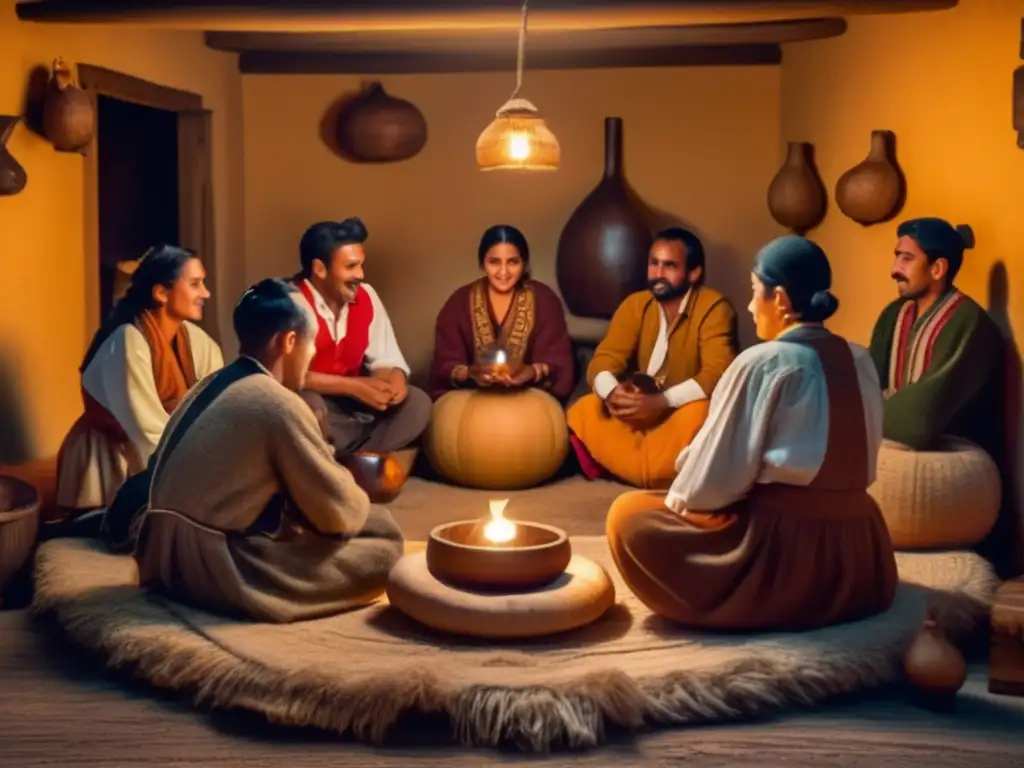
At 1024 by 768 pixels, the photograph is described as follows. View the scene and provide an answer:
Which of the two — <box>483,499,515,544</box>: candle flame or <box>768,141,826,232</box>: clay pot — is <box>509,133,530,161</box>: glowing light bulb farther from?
<box>768,141,826,232</box>: clay pot

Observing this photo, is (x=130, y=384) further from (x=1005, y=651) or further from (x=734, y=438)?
(x=1005, y=651)

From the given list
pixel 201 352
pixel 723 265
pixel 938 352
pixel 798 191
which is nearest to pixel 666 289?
pixel 798 191

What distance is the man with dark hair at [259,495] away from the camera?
4.10 m

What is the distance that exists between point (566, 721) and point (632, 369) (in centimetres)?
427

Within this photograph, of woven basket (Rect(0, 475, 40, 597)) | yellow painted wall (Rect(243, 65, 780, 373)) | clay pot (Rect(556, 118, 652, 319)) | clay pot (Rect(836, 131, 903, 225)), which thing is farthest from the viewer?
yellow painted wall (Rect(243, 65, 780, 373))

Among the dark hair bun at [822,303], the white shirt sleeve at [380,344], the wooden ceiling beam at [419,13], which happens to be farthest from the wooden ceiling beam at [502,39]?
the dark hair bun at [822,303]

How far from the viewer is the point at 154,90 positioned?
7082mm

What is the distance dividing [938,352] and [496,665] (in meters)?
2.50

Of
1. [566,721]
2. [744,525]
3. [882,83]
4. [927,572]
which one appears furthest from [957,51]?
[566,721]

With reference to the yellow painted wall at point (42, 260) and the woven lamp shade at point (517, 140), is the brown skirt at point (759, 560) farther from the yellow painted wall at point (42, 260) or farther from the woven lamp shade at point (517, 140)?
the yellow painted wall at point (42, 260)

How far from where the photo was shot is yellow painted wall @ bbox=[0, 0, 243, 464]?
5660mm

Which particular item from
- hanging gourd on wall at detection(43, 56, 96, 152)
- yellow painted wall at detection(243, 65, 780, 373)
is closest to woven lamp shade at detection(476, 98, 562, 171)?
hanging gourd on wall at detection(43, 56, 96, 152)

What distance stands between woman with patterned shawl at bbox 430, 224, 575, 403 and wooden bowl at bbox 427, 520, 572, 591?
310 cm

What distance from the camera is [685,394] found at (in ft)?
21.8
